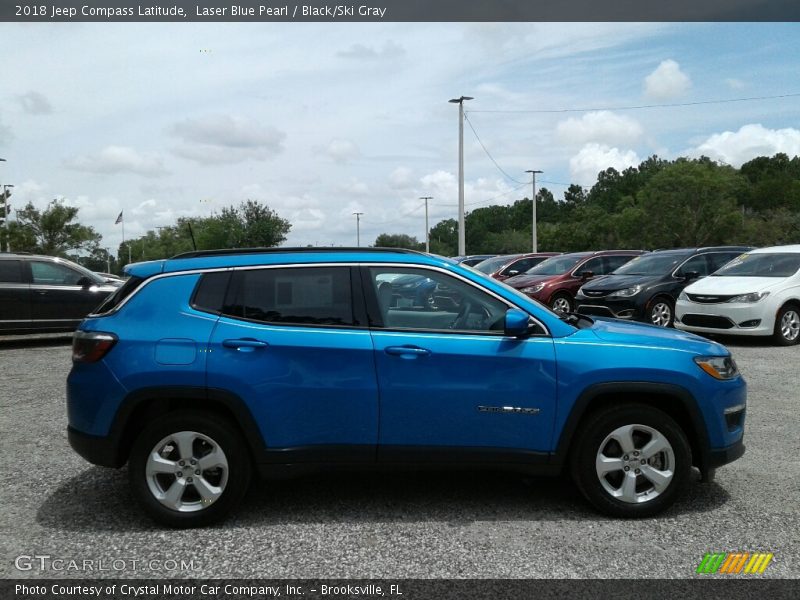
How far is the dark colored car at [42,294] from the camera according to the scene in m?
11.8

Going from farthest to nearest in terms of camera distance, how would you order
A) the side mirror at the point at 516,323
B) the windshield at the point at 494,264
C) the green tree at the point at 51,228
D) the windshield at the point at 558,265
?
1. the green tree at the point at 51,228
2. the windshield at the point at 494,264
3. the windshield at the point at 558,265
4. the side mirror at the point at 516,323

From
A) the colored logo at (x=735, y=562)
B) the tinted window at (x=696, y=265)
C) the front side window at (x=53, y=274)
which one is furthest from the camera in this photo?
the tinted window at (x=696, y=265)

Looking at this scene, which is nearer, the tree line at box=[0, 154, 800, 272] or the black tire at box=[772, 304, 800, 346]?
the black tire at box=[772, 304, 800, 346]

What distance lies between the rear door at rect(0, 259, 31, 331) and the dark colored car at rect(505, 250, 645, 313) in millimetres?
9963

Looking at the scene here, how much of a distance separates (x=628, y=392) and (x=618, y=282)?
964 centimetres

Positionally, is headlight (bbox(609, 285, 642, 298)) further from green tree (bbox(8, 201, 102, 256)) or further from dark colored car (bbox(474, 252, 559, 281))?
green tree (bbox(8, 201, 102, 256))

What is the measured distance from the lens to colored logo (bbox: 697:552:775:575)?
3.40 m

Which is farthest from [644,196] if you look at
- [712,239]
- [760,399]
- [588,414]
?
[588,414]

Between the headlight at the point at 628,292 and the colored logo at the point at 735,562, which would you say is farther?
the headlight at the point at 628,292

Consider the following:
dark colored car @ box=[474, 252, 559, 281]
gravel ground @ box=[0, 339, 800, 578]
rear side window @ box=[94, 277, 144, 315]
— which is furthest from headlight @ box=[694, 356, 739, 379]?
dark colored car @ box=[474, 252, 559, 281]

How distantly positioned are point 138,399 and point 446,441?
183 cm

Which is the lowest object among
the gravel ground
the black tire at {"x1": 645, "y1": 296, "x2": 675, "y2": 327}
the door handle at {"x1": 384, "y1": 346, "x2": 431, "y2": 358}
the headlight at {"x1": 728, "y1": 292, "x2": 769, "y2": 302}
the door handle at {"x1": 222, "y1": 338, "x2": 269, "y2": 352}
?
the gravel ground

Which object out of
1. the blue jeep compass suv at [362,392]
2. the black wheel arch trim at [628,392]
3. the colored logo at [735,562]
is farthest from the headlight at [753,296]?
the colored logo at [735,562]

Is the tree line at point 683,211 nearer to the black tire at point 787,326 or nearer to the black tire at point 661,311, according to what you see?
the black tire at point 661,311
